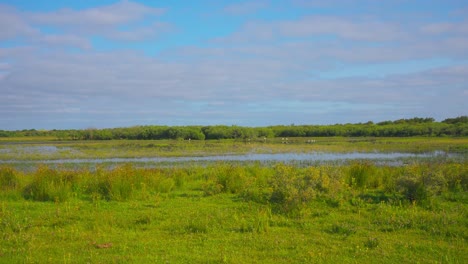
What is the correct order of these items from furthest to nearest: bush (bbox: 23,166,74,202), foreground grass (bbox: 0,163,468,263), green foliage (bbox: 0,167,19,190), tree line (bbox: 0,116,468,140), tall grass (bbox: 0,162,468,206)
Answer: tree line (bbox: 0,116,468,140)
green foliage (bbox: 0,167,19,190)
bush (bbox: 23,166,74,202)
tall grass (bbox: 0,162,468,206)
foreground grass (bbox: 0,163,468,263)

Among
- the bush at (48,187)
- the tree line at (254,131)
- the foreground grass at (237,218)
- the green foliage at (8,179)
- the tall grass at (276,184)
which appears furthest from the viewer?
the tree line at (254,131)

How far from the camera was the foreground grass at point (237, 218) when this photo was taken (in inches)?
271

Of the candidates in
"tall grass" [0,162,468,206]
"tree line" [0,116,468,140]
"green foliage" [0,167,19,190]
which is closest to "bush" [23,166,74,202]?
"tall grass" [0,162,468,206]

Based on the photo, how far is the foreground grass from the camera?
688 centimetres

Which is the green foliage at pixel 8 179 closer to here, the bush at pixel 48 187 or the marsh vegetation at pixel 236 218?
the marsh vegetation at pixel 236 218

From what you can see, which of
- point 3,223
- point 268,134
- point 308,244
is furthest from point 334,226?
point 268,134

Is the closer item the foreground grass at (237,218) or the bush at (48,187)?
the foreground grass at (237,218)

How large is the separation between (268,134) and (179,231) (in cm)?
6353

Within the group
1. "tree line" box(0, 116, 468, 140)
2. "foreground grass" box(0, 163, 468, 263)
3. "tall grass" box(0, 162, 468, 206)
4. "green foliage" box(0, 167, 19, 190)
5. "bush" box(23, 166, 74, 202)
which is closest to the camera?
"foreground grass" box(0, 163, 468, 263)

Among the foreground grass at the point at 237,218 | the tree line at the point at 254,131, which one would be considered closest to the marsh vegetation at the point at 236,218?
the foreground grass at the point at 237,218

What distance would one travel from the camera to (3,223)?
8641 mm

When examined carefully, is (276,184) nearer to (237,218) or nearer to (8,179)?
(237,218)

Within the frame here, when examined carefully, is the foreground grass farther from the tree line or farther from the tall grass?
the tree line

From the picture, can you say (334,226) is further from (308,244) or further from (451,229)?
(451,229)
